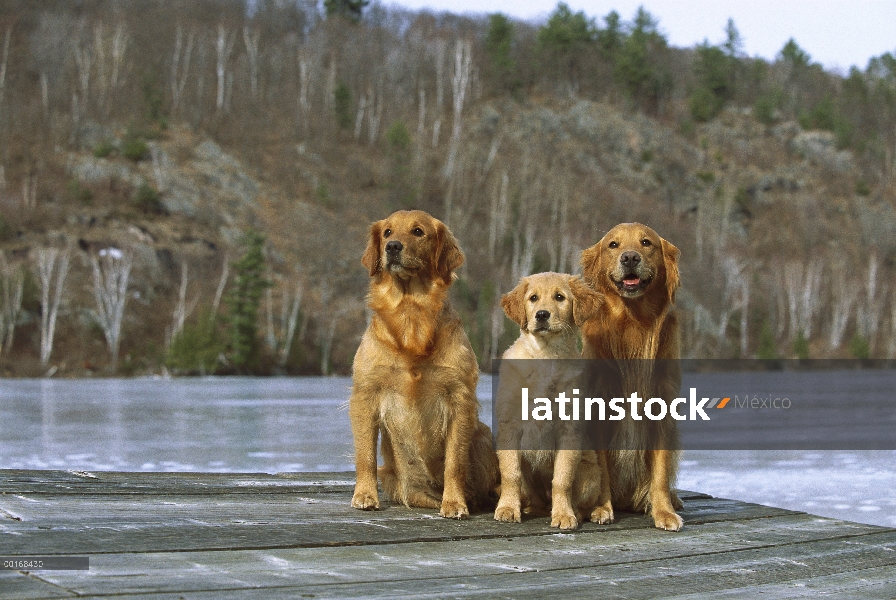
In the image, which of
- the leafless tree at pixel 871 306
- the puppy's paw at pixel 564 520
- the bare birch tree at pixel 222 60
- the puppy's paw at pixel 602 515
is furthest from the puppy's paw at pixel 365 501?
the leafless tree at pixel 871 306

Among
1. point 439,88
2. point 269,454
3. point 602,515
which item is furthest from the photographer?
point 439,88

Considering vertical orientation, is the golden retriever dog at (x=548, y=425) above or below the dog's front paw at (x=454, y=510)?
above

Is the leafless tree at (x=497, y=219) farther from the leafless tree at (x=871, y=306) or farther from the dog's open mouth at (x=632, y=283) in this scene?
the dog's open mouth at (x=632, y=283)

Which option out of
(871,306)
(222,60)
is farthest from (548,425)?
(222,60)

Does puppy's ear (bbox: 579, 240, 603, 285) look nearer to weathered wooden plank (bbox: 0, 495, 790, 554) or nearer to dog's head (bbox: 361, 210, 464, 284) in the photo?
dog's head (bbox: 361, 210, 464, 284)

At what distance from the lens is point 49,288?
48344 millimetres

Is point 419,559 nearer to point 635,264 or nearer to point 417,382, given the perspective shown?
point 417,382

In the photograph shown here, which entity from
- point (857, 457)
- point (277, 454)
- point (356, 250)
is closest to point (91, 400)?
point (277, 454)

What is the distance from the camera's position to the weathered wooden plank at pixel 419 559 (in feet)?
10.2

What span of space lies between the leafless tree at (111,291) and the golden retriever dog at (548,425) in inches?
1690

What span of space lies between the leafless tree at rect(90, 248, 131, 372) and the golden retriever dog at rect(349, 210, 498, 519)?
42541 mm

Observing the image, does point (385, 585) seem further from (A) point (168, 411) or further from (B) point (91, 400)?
(B) point (91, 400)

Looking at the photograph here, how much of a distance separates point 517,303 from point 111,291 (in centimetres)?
4523

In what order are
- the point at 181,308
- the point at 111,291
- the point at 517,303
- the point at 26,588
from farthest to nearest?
1. the point at 181,308
2. the point at 111,291
3. the point at 517,303
4. the point at 26,588
